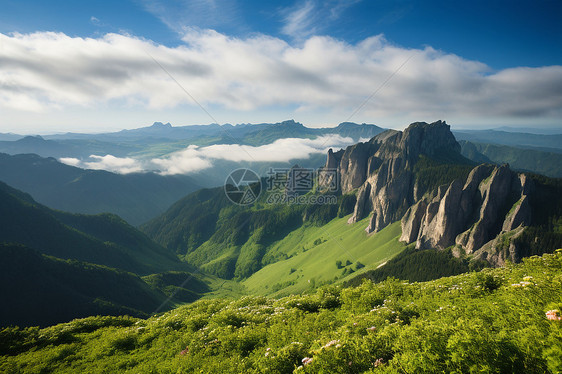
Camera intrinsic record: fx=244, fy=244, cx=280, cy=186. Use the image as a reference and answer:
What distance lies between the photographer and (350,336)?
582 inches

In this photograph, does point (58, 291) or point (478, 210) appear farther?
point (58, 291)

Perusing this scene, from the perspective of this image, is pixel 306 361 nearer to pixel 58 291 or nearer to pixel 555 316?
pixel 555 316

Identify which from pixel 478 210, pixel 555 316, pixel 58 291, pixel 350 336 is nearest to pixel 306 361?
pixel 350 336

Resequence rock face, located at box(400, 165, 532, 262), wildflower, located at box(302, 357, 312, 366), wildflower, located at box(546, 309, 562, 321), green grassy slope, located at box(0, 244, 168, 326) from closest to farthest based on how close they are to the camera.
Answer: wildflower, located at box(546, 309, 562, 321)
wildflower, located at box(302, 357, 312, 366)
green grassy slope, located at box(0, 244, 168, 326)
rock face, located at box(400, 165, 532, 262)

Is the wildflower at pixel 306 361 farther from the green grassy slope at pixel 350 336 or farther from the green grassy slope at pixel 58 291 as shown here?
the green grassy slope at pixel 58 291

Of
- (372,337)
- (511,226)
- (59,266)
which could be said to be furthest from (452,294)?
(59,266)

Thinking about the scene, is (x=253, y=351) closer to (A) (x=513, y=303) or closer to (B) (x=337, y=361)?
(B) (x=337, y=361)

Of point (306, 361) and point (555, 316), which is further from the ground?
point (555, 316)

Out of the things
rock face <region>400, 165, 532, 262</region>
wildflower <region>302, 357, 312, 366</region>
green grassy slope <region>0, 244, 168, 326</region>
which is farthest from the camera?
rock face <region>400, 165, 532, 262</region>

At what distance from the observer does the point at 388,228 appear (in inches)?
7667

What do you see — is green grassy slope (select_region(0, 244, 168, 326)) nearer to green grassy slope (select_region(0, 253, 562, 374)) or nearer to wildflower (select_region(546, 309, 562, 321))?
green grassy slope (select_region(0, 253, 562, 374))

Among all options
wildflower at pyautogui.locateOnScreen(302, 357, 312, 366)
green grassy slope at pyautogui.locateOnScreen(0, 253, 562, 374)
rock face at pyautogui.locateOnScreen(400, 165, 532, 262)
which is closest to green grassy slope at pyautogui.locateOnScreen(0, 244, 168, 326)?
green grassy slope at pyautogui.locateOnScreen(0, 253, 562, 374)

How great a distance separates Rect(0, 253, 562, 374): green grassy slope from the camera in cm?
952

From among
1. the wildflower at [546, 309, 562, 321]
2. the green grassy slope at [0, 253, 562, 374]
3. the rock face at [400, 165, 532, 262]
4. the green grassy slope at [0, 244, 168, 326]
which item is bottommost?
the green grassy slope at [0, 244, 168, 326]
